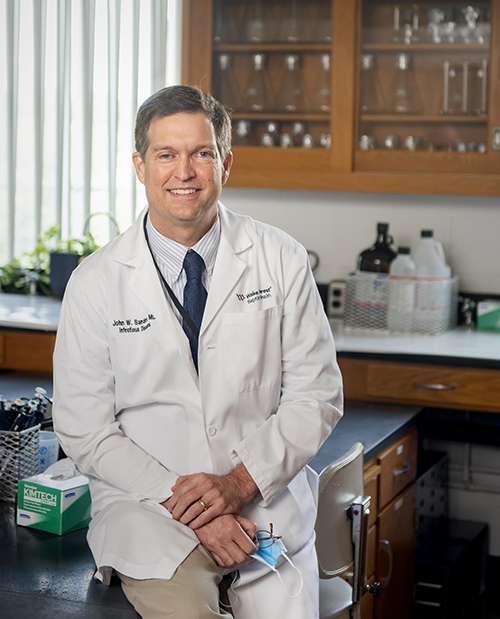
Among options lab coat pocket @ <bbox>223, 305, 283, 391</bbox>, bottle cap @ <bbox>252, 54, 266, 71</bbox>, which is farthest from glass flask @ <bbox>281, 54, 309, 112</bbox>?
lab coat pocket @ <bbox>223, 305, 283, 391</bbox>

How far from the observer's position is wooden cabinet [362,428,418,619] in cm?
216

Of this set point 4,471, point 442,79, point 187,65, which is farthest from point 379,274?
point 4,471

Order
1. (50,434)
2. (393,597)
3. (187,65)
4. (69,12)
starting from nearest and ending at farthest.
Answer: (50,434) < (393,597) < (187,65) < (69,12)

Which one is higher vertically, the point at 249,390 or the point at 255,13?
the point at 255,13

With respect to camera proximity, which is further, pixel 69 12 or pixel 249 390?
pixel 69 12

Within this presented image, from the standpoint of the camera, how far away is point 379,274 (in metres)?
3.05

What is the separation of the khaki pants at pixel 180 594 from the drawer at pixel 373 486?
2.92ft

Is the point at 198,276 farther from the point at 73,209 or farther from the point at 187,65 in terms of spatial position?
the point at 73,209

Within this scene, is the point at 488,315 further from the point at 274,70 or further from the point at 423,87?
the point at 274,70

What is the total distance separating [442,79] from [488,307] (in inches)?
36.8

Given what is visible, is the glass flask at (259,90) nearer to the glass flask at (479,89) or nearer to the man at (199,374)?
the glass flask at (479,89)

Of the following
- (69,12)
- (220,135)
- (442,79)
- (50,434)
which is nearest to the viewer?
(220,135)

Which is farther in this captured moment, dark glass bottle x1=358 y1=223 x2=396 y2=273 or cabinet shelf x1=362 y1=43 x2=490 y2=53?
dark glass bottle x1=358 y1=223 x2=396 y2=273

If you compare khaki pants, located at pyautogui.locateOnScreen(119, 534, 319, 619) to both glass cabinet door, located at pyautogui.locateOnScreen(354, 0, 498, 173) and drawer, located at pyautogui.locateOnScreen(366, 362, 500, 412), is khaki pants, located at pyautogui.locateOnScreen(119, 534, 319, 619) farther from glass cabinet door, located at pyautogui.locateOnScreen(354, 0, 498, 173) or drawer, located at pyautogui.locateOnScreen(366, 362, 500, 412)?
glass cabinet door, located at pyautogui.locateOnScreen(354, 0, 498, 173)
